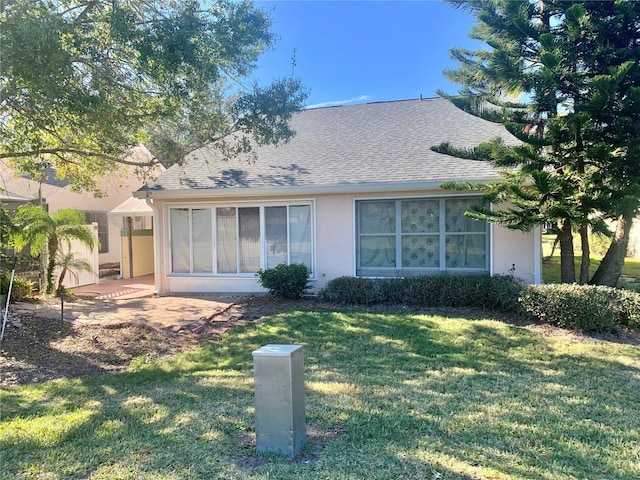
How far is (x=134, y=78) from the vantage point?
26.1ft

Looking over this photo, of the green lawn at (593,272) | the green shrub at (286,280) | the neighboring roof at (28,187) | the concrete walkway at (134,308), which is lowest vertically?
the concrete walkway at (134,308)

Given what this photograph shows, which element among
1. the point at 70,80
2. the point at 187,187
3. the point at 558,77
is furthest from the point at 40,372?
the point at 558,77

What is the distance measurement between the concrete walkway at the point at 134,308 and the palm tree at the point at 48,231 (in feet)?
4.06

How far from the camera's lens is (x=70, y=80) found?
639cm

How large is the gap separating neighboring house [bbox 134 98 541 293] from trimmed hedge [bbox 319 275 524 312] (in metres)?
0.80

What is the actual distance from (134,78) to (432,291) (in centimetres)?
703

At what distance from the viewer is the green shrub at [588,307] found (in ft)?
23.4

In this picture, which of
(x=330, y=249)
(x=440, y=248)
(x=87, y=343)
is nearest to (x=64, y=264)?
(x=87, y=343)

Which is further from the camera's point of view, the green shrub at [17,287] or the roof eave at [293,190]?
the green shrub at [17,287]

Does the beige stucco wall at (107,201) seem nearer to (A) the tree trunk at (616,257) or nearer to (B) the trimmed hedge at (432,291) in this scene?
(B) the trimmed hedge at (432,291)

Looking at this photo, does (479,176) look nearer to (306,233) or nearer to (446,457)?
(306,233)

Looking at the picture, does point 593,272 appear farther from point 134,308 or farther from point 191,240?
point 134,308

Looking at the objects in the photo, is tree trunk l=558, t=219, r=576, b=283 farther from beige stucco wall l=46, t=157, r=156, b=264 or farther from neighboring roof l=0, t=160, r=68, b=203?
neighboring roof l=0, t=160, r=68, b=203

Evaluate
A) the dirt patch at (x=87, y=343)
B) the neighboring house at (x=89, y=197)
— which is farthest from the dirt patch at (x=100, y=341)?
the neighboring house at (x=89, y=197)
